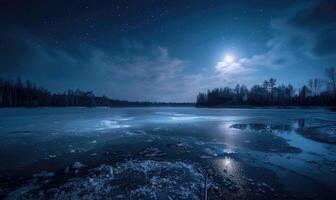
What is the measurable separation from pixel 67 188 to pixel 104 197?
128cm

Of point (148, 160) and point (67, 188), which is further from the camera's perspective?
point (148, 160)

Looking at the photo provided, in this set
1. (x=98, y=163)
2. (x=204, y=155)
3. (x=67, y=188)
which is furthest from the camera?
(x=204, y=155)

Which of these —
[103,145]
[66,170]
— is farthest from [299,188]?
[103,145]

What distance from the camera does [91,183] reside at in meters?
5.24

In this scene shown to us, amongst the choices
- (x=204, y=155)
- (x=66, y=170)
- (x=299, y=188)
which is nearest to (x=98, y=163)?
(x=66, y=170)

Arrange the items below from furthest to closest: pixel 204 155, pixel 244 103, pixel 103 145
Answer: pixel 244 103 → pixel 103 145 → pixel 204 155

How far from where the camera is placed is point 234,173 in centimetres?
608

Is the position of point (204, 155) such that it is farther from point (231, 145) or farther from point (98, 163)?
point (98, 163)

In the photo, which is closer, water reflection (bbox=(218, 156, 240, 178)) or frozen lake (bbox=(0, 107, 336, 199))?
frozen lake (bbox=(0, 107, 336, 199))

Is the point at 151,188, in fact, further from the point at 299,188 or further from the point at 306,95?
the point at 306,95

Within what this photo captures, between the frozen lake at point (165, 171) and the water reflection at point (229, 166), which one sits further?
the water reflection at point (229, 166)

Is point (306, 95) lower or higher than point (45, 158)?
higher

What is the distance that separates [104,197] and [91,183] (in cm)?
102

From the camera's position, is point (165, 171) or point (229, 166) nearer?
point (165, 171)
